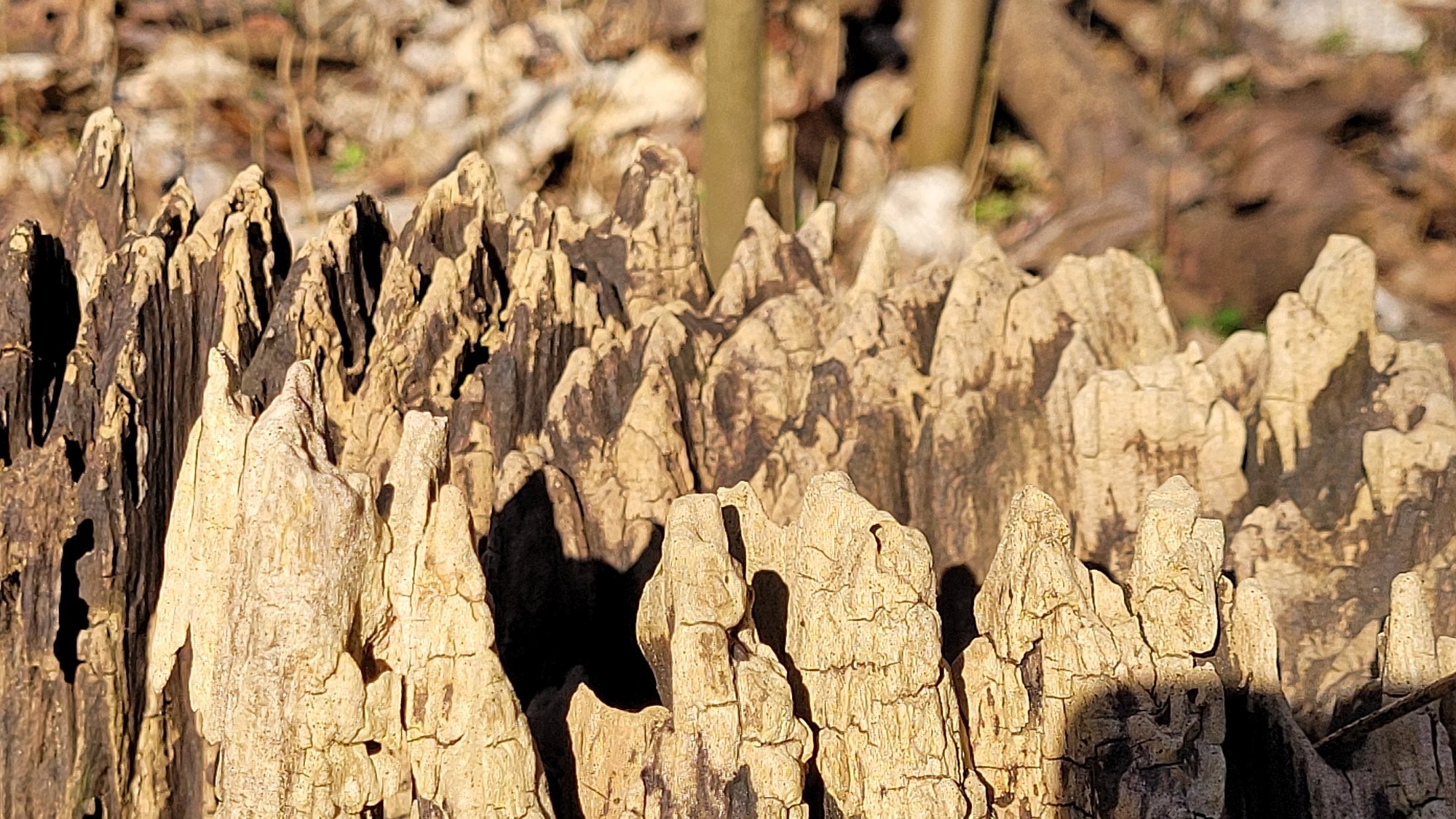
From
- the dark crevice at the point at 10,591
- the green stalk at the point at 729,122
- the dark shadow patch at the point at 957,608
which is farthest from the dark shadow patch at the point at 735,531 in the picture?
the green stalk at the point at 729,122

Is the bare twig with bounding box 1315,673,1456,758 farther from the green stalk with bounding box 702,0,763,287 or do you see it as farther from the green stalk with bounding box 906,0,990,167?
the green stalk with bounding box 906,0,990,167

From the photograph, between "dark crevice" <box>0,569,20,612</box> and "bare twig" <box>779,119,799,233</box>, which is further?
"bare twig" <box>779,119,799,233</box>

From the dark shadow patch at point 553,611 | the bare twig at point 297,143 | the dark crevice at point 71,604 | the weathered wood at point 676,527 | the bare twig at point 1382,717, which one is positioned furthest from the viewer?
the bare twig at point 297,143

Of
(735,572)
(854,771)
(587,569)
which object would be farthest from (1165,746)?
(587,569)

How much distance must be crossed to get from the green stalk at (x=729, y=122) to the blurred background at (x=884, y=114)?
939 mm

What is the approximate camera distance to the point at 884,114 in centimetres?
818

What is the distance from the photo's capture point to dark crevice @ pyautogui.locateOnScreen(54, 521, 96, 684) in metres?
2.35

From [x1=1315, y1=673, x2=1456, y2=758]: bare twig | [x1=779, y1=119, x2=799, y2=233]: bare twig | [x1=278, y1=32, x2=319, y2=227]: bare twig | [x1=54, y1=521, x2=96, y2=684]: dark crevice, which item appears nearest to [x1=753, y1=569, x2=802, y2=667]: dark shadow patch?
[x1=1315, y1=673, x2=1456, y2=758]: bare twig

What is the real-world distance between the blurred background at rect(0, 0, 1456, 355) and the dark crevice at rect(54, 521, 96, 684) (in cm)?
412

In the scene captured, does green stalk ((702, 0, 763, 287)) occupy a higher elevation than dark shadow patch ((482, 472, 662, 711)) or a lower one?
higher

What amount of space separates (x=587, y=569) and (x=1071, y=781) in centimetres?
100

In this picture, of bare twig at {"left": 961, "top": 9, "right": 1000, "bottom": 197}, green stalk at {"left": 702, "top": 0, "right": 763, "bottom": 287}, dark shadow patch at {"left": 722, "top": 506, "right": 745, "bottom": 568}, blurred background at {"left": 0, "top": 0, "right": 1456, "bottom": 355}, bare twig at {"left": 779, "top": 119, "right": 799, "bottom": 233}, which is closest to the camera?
dark shadow patch at {"left": 722, "top": 506, "right": 745, "bottom": 568}

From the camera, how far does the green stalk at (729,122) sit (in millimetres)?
4742

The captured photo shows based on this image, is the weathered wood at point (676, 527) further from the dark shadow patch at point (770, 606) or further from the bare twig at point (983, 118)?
the bare twig at point (983, 118)
